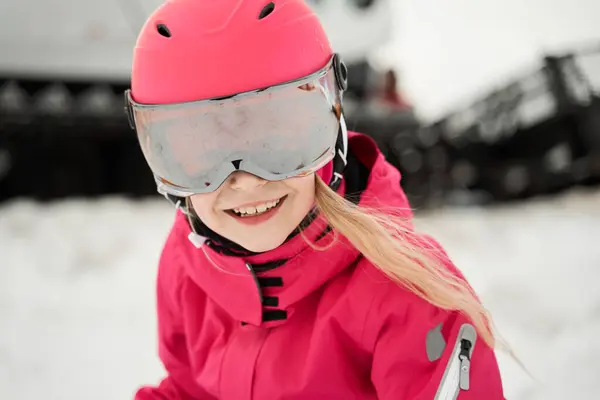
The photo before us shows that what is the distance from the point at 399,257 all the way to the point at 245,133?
0.71ft

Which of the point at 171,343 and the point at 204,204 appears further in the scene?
the point at 171,343

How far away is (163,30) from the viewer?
0.56 meters

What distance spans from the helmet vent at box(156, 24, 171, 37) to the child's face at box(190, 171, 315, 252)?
0.17 metres

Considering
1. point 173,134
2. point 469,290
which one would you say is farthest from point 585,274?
point 173,134

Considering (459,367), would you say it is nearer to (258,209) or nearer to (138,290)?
(258,209)

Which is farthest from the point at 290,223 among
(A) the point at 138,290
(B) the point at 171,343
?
(A) the point at 138,290

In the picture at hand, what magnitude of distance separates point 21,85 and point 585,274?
275cm

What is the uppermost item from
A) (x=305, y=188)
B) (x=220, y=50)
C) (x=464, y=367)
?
(x=220, y=50)

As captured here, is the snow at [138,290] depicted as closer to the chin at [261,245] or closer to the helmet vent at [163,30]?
the chin at [261,245]

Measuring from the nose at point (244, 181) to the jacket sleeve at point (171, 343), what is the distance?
263 mm

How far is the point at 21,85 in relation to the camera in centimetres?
277

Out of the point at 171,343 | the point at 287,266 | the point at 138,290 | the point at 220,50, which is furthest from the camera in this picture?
the point at 138,290

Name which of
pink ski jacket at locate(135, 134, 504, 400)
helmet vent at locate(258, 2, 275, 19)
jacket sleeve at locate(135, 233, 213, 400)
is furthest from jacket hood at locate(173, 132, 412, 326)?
helmet vent at locate(258, 2, 275, 19)

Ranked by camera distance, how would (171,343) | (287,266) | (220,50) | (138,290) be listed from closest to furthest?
(220,50) < (287,266) < (171,343) < (138,290)
